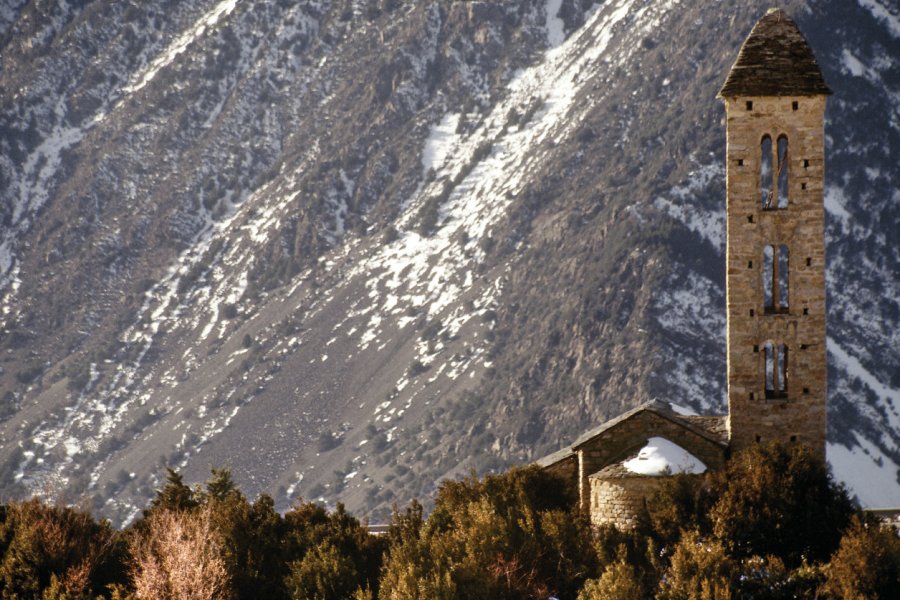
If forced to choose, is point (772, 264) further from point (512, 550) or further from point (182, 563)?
point (182, 563)

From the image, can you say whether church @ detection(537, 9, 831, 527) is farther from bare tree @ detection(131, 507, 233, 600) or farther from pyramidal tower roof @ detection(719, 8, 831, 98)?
bare tree @ detection(131, 507, 233, 600)

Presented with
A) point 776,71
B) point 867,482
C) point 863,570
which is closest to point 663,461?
point 863,570

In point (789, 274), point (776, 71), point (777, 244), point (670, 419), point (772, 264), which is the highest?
point (776, 71)

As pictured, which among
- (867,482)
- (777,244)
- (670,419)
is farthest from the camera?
(867,482)

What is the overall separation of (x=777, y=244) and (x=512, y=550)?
12.8 meters

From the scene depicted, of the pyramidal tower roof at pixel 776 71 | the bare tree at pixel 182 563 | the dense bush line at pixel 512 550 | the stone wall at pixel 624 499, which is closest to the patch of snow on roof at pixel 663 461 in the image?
the stone wall at pixel 624 499

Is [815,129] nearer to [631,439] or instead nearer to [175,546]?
[631,439]

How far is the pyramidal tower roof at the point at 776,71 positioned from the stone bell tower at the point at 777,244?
0.03 metres

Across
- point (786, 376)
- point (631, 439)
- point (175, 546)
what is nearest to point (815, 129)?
point (786, 376)

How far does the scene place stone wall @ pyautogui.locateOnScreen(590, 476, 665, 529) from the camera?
5334cm

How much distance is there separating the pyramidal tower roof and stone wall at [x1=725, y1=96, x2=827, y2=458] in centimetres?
28

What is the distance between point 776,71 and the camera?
185 ft

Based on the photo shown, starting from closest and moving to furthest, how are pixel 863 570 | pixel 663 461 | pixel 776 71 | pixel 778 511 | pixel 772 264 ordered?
1. pixel 863 570
2. pixel 778 511
3. pixel 663 461
4. pixel 772 264
5. pixel 776 71

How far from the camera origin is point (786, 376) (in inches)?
2221
